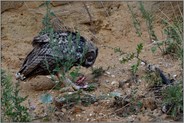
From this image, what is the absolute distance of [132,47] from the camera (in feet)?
17.3

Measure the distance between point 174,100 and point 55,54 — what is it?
3.33 feet

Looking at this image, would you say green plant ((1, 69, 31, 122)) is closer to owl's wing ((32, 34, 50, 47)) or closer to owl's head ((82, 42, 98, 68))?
owl's wing ((32, 34, 50, 47))

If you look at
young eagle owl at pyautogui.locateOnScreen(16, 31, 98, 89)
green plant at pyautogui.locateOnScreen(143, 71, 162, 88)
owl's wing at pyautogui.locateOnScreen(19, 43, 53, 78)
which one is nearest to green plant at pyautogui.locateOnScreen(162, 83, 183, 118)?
green plant at pyautogui.locateOnScreen(143, 71, 162, 88)

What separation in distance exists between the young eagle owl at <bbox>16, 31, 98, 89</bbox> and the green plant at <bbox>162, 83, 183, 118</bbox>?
743 mm

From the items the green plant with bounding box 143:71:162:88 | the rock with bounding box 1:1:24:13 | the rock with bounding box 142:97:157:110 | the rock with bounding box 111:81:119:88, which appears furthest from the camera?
the rock with bounding box 1:1:24:13

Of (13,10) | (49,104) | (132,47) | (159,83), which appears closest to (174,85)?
(159,83)

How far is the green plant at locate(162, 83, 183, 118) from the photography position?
3.53 meters

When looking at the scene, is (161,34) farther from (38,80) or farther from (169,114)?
(169,114)

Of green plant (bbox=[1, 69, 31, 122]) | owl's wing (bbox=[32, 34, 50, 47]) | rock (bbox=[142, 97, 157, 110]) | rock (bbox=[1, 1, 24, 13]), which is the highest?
rock (bbox=[1, 1, 24, 13])

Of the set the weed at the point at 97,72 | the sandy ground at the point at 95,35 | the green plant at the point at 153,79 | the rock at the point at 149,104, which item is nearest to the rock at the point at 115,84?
the sandy ground at the point at 95,35

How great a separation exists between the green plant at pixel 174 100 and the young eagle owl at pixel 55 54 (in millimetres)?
743

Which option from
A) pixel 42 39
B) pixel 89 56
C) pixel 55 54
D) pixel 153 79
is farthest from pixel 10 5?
pixel 153 79

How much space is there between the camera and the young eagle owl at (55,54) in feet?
13.1

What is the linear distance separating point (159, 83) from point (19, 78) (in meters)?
1.14
